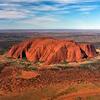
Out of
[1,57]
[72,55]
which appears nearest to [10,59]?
[1,57]

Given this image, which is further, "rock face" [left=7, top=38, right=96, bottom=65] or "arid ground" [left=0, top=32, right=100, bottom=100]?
"rock face" [left=7, top=38, right=96, bottom=65]

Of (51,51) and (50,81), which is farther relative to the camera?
(51,51)

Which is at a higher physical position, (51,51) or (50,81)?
(51,51)

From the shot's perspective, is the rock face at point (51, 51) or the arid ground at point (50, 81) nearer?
the arid ground at point (50, 81)

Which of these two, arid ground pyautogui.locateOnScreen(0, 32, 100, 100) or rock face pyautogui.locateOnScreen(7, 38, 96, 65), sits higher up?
rock face pyautogui.locateOnScreen(7, 38, 96, 65)

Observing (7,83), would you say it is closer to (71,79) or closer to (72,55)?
(71,79)
